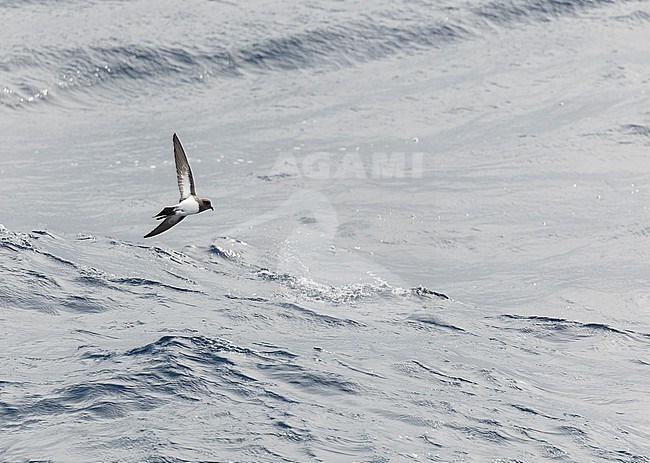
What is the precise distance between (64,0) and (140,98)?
6.61 meters

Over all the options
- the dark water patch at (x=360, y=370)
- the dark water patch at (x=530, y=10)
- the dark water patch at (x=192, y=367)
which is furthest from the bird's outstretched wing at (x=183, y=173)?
the dark water patch at (x=530, y=10)

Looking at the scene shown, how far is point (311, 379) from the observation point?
17922 mm

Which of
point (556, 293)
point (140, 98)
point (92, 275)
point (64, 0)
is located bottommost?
point (556, 293)

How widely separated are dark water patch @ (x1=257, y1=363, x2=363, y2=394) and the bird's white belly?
2578 millimetres

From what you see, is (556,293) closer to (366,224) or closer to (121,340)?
(366,224)

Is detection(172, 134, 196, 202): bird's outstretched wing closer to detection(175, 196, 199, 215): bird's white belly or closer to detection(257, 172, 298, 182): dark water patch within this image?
detection(175, 196, 199, 215): bird's white belly

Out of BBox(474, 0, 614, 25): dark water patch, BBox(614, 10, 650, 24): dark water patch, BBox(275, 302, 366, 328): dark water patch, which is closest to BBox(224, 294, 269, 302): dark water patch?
BBox(275, 302, 366, 328): dark water patch

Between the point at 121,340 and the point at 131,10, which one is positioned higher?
the point at 131,10

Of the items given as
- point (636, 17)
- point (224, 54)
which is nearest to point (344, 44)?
point (224, 54)

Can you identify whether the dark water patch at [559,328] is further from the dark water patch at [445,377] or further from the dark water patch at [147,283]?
the dark water patch at [147,283]

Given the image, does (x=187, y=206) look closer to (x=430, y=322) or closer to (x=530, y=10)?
(x=430, y=322)

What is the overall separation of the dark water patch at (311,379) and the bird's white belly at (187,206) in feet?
8.46

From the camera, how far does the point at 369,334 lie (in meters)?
20.4

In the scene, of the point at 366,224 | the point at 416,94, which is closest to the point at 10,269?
the point at 366,224
